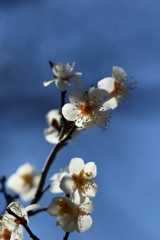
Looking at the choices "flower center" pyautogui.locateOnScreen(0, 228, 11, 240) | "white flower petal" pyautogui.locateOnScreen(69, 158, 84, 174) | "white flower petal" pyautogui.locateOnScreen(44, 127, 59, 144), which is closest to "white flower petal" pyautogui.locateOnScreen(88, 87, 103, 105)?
"white flower petal" pyautogui.locateOnScreen(69, 158, 84, 174)

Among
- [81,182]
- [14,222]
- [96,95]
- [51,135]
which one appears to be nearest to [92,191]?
[81,182]

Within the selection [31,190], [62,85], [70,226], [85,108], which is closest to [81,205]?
[70,226]

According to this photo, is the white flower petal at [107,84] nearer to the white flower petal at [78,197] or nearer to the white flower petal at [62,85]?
the white flower petal at [62,85]

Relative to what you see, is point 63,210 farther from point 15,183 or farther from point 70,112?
point 15,183

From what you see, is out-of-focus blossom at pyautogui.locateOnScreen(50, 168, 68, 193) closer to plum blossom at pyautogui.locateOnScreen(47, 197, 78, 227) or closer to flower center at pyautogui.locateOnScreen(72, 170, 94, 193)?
flower center at pyautogui.locateOnScreen(72, 170, 94, 193)

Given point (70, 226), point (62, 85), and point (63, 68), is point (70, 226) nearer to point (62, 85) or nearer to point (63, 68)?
point (62, 85)
